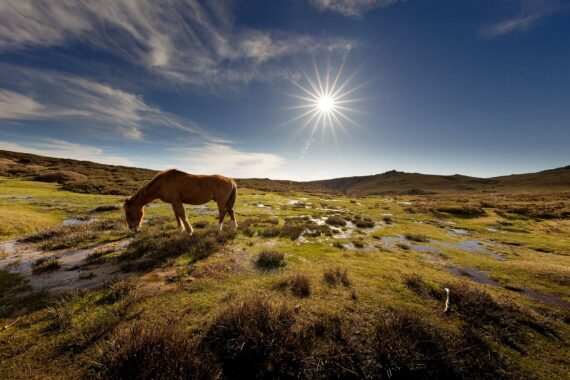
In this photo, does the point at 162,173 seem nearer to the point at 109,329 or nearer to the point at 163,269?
the point at 163,269

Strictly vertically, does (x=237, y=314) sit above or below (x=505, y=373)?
above

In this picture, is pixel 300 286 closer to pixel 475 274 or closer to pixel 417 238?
pixel 475 274

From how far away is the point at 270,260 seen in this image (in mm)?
8078

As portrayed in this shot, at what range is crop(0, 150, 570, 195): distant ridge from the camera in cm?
3894

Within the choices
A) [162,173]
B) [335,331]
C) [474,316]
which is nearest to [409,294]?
[474,316]

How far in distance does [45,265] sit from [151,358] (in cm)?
659

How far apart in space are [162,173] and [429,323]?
39.7ft

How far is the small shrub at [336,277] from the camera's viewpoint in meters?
6.36

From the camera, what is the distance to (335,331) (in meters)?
4.20

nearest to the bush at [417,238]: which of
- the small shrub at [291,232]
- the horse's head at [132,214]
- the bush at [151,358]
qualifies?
the small shrub at [291,232]

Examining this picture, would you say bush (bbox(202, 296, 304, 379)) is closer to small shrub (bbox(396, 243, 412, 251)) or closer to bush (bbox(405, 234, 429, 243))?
small shrub (bbox(396, 243, 412, 251))

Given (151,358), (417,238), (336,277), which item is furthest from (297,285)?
(417,238)

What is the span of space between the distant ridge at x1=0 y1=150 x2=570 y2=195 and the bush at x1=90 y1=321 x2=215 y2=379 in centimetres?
3690

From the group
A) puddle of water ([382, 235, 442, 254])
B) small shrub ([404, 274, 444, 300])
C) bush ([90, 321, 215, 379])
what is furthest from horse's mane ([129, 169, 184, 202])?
puddle of water ([382, 235, 442, 254])
